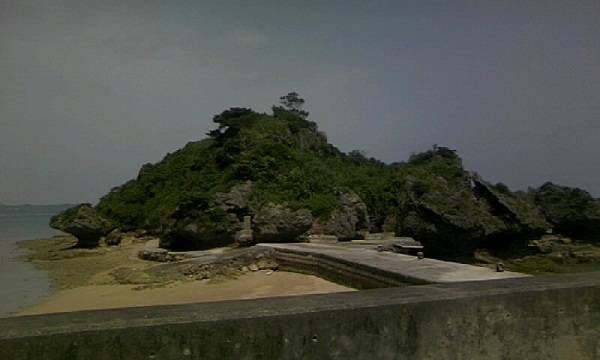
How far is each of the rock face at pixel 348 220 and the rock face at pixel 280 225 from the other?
2.69 metres

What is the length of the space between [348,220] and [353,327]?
21823 mm

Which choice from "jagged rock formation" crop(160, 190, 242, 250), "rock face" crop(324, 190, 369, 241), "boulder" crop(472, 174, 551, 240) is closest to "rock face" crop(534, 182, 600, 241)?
"boulder" crop(472, 174, 551, 240)

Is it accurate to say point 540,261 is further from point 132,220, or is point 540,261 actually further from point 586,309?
point 132,220

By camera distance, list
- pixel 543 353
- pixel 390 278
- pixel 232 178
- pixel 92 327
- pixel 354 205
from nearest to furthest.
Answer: pixel 92 327, pixel 543 353, pixel 390 278, pixel 232 178, pixel 354 205

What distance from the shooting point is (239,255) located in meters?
16.3

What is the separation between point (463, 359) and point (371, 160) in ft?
159

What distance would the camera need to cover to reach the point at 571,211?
2836cm

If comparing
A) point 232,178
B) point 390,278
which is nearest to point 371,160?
point 232,178

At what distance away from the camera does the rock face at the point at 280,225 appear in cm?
2000

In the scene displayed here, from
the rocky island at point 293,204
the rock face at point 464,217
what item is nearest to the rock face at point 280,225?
the rocky island at point 293,204

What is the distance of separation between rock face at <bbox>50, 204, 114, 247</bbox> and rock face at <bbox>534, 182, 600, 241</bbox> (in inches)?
1030

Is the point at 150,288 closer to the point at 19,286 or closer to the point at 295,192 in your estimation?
the point at 19,286

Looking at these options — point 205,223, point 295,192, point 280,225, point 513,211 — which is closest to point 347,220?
point 295,192

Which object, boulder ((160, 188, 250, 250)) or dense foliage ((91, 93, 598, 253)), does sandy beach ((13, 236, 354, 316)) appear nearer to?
boulder ((160, 188, 250, 250))
